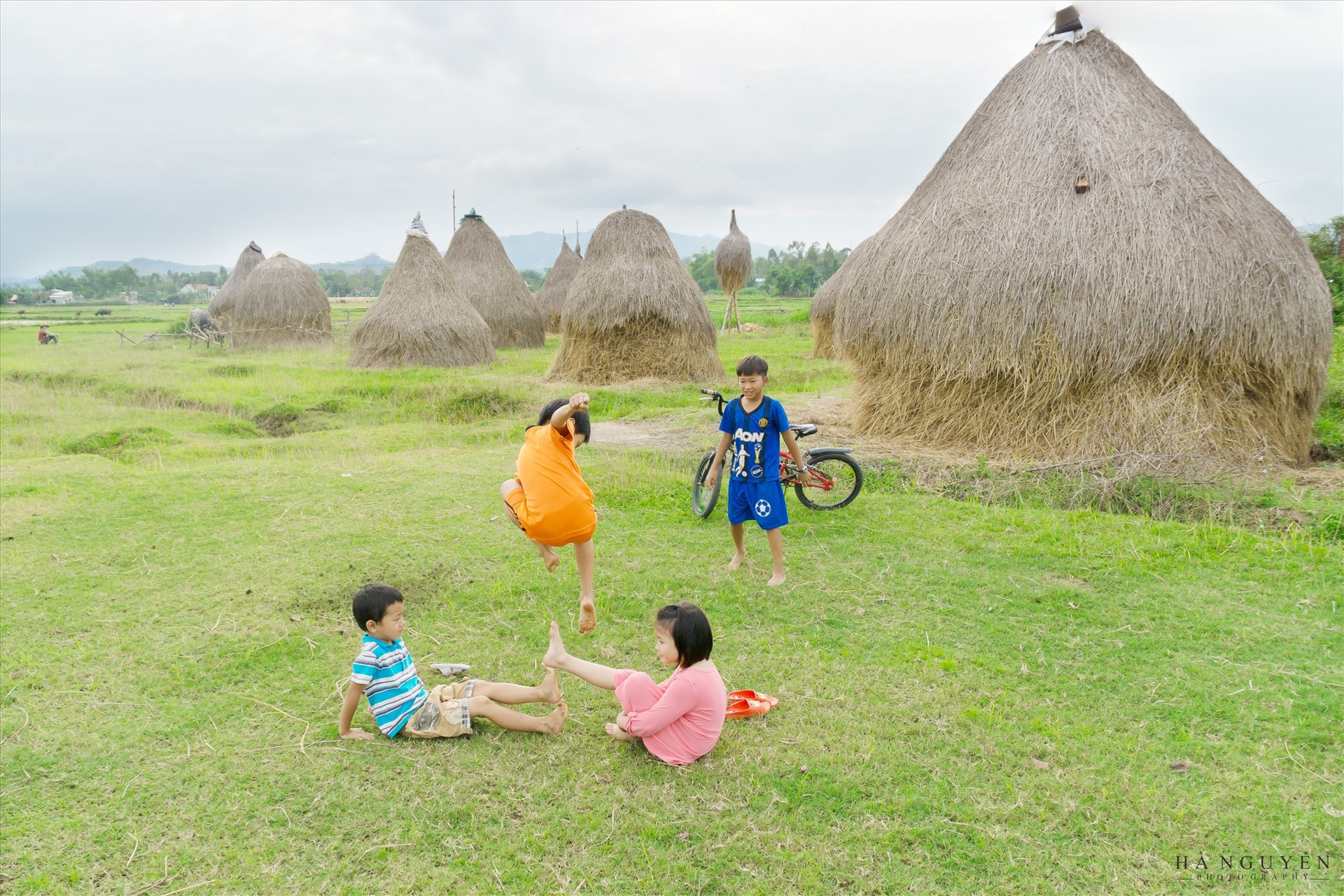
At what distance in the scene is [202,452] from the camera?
9.04m

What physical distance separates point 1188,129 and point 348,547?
9064mm

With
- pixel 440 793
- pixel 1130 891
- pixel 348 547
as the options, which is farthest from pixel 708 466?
pixel 1130 891

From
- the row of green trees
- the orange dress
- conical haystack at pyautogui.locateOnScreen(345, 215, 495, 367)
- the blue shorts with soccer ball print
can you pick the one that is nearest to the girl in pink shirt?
the orange dress

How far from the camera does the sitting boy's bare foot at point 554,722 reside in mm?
3377

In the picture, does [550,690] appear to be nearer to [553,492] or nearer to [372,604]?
[372,604]

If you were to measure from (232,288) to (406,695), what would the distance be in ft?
82.1

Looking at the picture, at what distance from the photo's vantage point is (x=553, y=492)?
3.84 meters

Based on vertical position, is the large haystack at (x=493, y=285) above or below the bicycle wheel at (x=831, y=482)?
above

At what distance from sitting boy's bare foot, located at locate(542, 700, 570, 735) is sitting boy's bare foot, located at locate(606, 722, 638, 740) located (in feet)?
0.67

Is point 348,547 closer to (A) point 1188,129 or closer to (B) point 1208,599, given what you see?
(B) point 1208,599

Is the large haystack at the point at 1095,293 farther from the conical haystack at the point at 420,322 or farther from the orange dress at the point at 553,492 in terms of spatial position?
the conical haystack at the point at 420,322

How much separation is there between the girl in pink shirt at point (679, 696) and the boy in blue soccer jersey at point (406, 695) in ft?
1.02

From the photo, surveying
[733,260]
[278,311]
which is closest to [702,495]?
[278,311]

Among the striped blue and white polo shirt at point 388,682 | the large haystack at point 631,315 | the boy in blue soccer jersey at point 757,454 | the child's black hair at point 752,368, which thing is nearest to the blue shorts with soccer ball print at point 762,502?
the boy in blue soccer jersey at point 757,454
